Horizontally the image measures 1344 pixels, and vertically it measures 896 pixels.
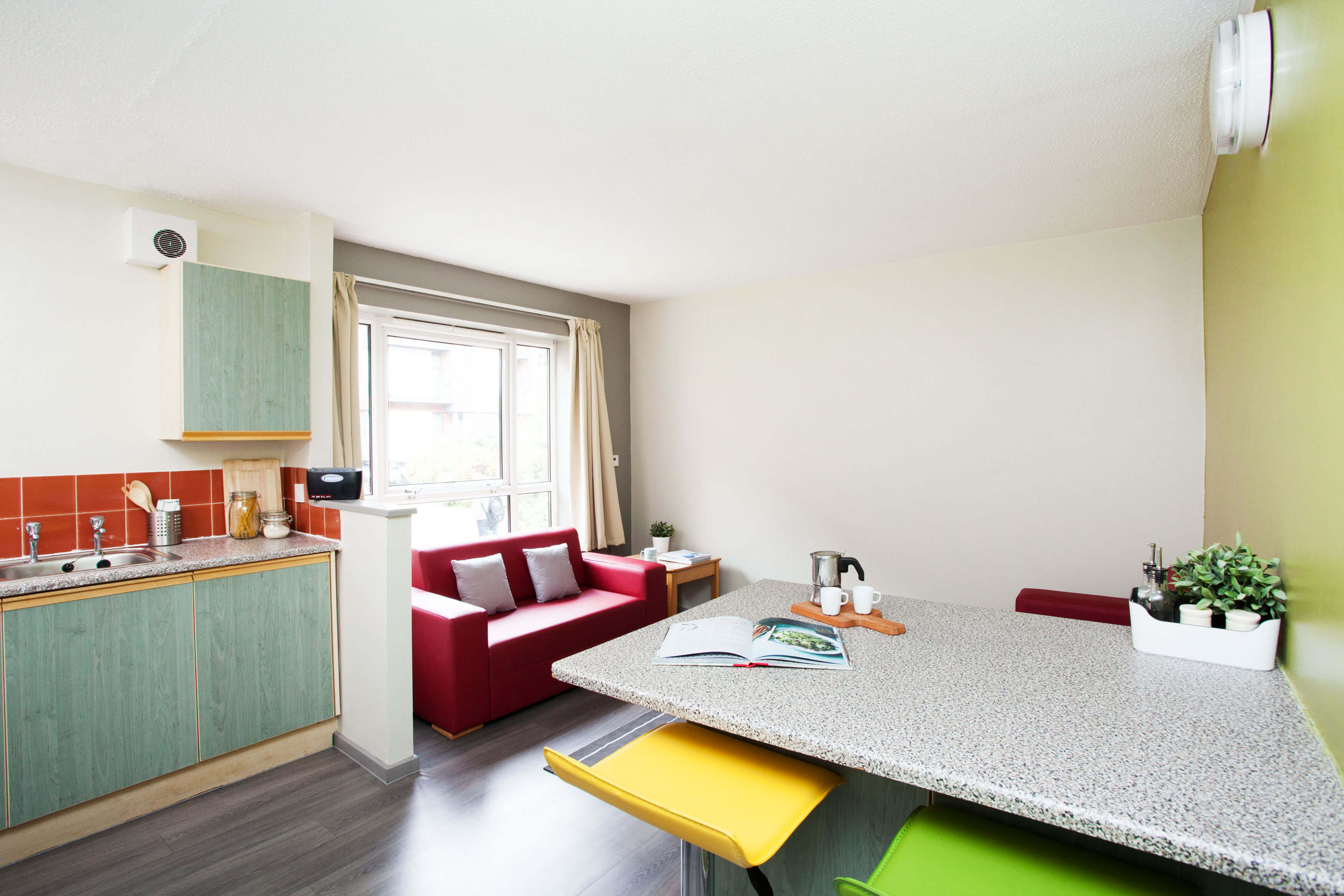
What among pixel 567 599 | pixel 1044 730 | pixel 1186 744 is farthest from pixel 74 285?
pixel 1186 744

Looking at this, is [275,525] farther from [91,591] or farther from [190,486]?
[91,591]

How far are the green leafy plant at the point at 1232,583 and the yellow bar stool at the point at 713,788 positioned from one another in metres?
0.99

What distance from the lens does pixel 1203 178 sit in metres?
2.72

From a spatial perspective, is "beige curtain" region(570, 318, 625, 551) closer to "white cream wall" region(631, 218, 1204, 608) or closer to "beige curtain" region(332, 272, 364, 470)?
"white cream wall" region(631, 218, 1204, 608)

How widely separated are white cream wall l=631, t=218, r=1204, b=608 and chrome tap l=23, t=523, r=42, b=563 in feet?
12.0

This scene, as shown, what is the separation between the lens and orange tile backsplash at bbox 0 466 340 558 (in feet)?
8.43

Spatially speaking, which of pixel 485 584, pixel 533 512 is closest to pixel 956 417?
pixel 485 584

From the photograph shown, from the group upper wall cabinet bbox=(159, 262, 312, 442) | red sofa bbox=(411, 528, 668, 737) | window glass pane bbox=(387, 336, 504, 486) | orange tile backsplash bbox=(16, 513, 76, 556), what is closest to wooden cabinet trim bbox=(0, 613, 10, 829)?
orange tile backsplash bbox=(16, 513, 76, 556)

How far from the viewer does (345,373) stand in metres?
3.52

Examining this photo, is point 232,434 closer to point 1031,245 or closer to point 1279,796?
point 1279,796

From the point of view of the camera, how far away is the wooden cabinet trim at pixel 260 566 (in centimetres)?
258

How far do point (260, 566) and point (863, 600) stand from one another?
244cm

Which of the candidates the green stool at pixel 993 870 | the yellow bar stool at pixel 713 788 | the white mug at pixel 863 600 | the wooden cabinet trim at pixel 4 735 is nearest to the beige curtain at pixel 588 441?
the wooden cabinet trim at pixel 4 735

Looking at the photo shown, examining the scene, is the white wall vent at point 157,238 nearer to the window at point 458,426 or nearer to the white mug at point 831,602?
the window at point 458,426
